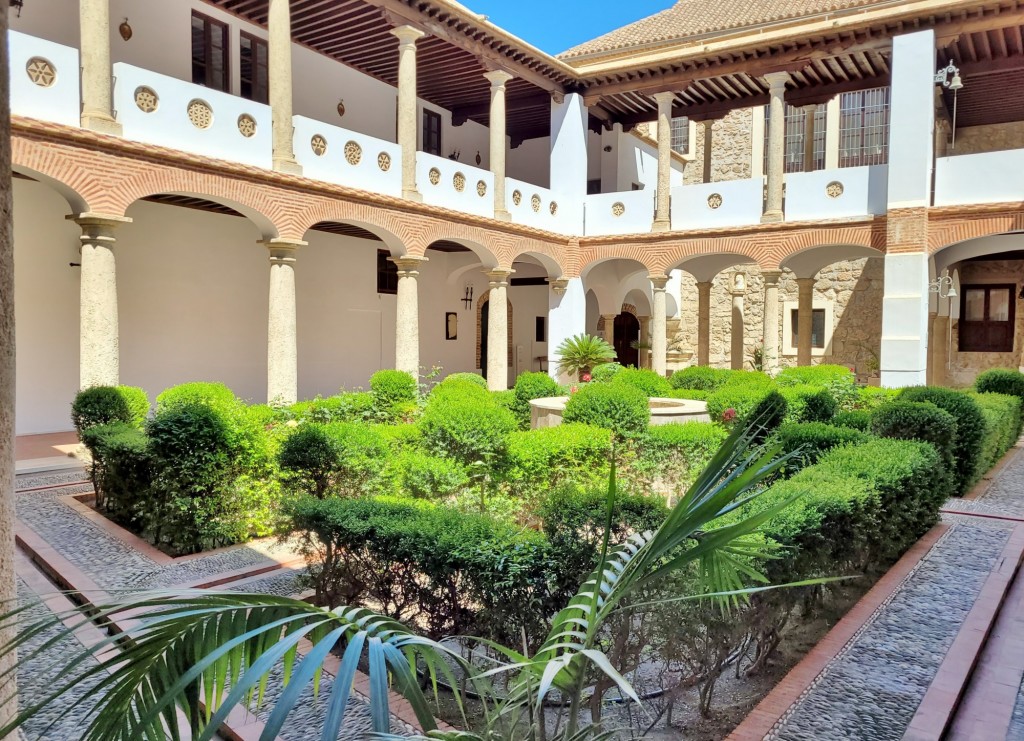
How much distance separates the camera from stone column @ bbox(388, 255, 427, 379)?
12906 millimetres

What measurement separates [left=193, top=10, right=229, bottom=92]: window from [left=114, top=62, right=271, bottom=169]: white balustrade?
2.05 metres

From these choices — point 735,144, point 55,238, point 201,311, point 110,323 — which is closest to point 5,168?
point 110,323

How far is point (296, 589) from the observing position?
4.69 meters

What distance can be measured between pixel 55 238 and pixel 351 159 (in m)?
4.56

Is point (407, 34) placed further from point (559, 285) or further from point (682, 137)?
point (682, 137)

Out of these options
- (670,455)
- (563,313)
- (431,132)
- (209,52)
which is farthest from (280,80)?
(563,313)

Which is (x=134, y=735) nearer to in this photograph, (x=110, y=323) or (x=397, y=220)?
(x=110, y=323)

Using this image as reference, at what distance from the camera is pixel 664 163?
15.5 metres

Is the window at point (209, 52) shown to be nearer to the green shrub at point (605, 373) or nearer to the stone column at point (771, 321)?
the green shrub at point (605, 373)

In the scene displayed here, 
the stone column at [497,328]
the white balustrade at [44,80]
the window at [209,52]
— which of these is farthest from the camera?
the stone column at [497,328]

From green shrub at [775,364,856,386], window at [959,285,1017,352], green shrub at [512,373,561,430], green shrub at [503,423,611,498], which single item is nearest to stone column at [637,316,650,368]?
window at [959,285,1017,352]

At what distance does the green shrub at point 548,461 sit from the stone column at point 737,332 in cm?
1307

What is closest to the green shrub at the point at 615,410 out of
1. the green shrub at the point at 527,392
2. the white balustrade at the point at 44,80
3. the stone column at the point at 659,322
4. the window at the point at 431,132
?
the green shrub at the point at 527,392

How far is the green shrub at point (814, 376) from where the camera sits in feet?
42.4
